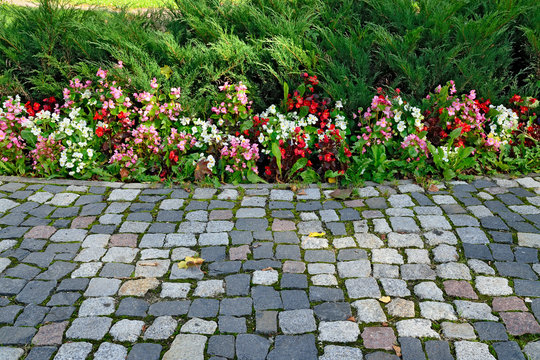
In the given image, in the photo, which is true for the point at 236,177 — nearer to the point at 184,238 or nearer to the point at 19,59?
the point at 184,238

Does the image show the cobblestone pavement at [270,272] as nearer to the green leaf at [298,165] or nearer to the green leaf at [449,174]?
the green leaf at [449,174]

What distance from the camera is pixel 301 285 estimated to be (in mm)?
3422

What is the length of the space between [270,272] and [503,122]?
2920mm

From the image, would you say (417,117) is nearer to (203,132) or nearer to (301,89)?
(301,89)

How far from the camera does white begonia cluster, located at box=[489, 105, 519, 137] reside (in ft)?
16.7

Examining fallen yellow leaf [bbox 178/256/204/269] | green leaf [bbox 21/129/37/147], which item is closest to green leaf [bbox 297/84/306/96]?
fallen yellow leaf [bbox 178/256/204/269]

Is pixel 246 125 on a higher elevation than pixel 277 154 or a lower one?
higher

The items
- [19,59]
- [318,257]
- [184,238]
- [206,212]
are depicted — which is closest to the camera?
[318,257]

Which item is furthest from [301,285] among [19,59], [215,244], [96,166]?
[19,59]

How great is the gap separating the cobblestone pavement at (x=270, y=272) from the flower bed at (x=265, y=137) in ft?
0.80

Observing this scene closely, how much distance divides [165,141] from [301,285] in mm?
2174

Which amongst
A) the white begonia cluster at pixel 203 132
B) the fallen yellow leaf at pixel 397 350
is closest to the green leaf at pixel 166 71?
the white begonia cluster at pixel 203 132

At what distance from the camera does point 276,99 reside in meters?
5.36

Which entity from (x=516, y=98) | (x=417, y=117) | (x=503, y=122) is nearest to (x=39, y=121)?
(x=417, y=117)
